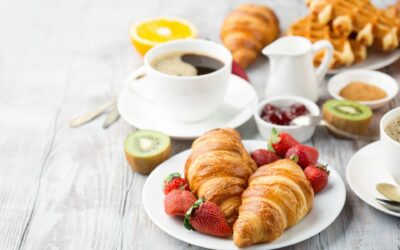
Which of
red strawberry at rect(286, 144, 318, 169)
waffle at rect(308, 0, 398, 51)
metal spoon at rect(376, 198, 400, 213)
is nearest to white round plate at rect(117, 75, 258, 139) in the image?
red strawberry at rect(286, 144, 318, 169)

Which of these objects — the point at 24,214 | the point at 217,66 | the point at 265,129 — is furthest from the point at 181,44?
the point at 24,214

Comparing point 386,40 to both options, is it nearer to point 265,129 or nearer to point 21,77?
point 265,129

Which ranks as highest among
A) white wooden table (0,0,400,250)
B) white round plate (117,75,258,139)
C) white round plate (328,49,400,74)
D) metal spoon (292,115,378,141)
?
metal spoon (292,115,378,141)

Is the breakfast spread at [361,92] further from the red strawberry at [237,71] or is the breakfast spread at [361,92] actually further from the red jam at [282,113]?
the red strawberry at [237,71]

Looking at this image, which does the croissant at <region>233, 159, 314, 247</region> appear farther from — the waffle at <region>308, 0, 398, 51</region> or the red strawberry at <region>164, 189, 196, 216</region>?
the waffle at <region>308, 0, 398, 51</region>

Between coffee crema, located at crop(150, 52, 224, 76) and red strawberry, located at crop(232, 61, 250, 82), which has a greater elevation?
coffee crema, located at crop(150, 52, 224, 76)

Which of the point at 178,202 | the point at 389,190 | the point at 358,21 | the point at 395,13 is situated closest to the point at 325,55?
the point at 358,21
